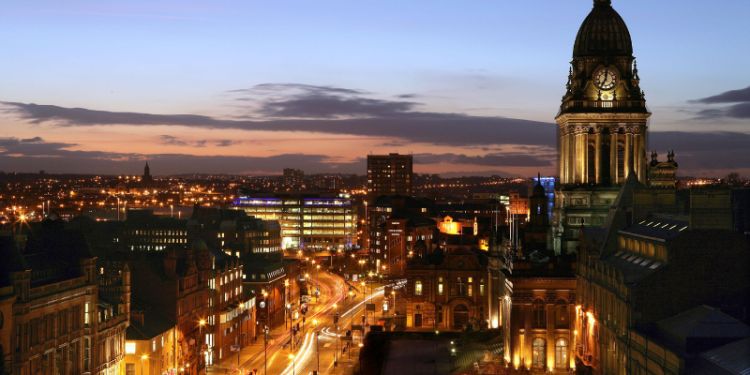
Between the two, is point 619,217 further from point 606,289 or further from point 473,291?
point 473,291

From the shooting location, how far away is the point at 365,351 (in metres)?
106

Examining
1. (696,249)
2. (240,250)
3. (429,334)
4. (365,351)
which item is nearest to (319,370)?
(365,351)

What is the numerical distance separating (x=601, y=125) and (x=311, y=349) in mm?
48416

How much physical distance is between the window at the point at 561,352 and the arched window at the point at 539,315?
2396 mm

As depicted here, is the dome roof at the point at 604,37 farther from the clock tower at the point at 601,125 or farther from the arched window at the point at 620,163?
the arched window at the point at 620,163

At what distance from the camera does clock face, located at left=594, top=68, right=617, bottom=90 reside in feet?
337

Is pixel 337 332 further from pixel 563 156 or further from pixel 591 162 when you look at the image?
pixel 591 162

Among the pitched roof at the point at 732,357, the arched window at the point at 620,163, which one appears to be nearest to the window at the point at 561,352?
the arched window at the point at 620,163

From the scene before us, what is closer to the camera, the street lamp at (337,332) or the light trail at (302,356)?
the light trail at (302,356)

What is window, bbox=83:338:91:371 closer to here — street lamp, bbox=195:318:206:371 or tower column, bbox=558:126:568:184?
street lamp, bbox=195:318:206:371

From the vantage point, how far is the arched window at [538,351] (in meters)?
94.0

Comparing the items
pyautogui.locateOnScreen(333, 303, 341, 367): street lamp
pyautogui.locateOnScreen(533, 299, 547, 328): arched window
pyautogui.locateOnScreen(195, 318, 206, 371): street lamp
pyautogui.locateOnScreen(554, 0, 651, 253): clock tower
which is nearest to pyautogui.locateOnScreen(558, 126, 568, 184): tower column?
pyautogui.locateOnScreen(554, 0, 651, 253): clock tower

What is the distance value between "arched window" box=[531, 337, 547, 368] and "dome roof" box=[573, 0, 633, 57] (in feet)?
110

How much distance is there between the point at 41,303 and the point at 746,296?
55.7 metres
